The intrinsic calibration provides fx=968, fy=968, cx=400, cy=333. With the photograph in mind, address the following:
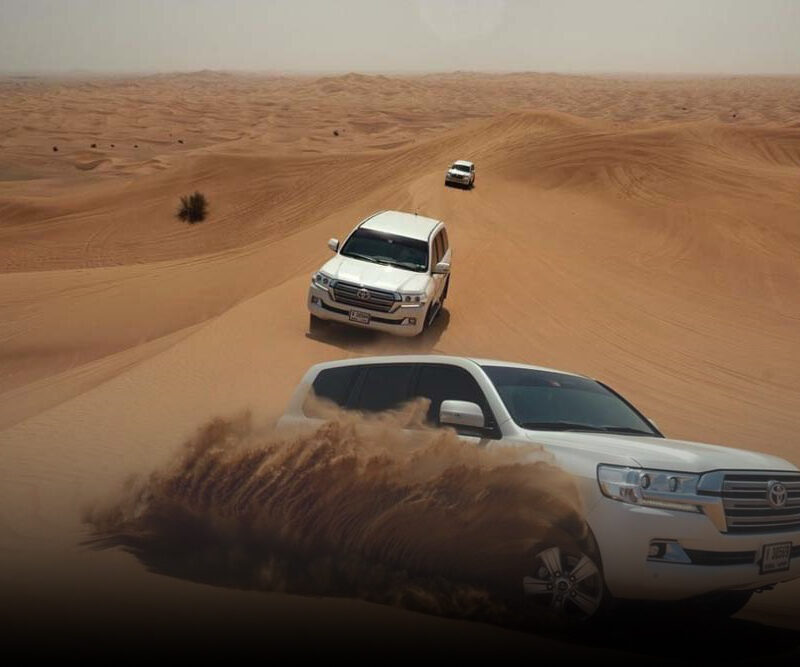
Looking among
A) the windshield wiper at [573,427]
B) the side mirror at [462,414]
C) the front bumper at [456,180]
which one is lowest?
the front bumper at [456,180]

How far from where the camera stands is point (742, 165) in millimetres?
45000

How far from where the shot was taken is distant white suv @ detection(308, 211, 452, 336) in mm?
16344

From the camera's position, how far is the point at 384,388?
23.3 feet

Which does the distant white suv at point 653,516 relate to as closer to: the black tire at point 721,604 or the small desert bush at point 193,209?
the black tire at point 721,604

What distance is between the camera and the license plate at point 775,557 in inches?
219

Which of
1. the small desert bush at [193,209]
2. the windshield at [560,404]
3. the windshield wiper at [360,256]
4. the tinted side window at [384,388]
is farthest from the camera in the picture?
the small desert bush at [193,209]

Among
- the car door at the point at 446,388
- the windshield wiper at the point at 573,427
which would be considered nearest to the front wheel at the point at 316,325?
the car door at the point at 446,388

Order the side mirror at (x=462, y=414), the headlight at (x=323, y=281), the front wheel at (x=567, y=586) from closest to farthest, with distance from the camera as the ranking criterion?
the front wheel at (x=567, y=586)
the side mirror at (x=462, y=414)
the headlight at (x=323, y=281)

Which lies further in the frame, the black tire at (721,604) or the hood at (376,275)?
the hood at (376,275)

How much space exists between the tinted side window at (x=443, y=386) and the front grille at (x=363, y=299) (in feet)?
30.6

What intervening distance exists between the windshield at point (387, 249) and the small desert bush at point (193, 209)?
26.6 m

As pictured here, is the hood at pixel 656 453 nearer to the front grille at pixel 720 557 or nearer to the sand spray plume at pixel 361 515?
the sand spray plume at pixel 361 515

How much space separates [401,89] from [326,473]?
155644 mm

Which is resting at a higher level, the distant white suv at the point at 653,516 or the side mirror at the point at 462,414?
the side mirror at the point at 462,414
